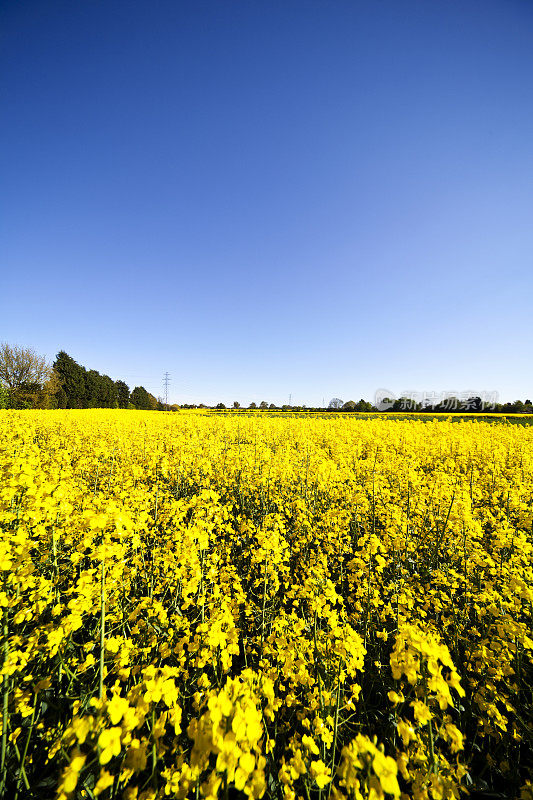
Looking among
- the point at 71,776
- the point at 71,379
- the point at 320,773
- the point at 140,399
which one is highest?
the point at 71,379

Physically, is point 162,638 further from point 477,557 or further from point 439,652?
point 477,557

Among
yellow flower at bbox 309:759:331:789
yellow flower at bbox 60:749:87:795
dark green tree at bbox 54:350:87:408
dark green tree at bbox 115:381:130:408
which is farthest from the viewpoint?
dark green tree at bbox 115:381:130:408

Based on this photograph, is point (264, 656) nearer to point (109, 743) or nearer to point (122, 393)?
point (109, 743)

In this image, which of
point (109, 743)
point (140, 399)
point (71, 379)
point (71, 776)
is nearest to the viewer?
point (71, 776)

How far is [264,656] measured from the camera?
2768 mm

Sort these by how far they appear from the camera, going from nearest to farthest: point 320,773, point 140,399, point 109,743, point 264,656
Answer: point 109,743 < point 320,773 < point 264,656 < point 140,399

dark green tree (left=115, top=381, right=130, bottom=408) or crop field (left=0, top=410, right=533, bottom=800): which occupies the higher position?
dark green tree (left=115, top=381, right=130, bottom=408)

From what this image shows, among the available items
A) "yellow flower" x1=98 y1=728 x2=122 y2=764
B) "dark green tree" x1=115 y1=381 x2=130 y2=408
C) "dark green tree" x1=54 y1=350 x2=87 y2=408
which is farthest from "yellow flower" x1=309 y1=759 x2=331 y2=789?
"dark green tree" x1=115 y1=381 x2=130 y2=408

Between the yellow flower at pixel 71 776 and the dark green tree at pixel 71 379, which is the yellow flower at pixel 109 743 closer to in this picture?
the yellow flower at pixel 71 776

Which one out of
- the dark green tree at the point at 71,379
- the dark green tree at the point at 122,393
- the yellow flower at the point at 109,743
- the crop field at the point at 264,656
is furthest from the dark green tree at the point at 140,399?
the yellow flower at the point at 109,743

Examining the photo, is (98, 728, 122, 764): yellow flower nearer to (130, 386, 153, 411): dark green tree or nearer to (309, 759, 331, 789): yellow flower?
(309, 759, 331, 789): yellow flower

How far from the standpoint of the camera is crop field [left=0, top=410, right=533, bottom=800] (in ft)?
4.28

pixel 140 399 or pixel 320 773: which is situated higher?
pixel 140 399

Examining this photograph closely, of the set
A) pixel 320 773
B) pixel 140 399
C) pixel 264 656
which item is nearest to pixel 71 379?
pixel 140 399
